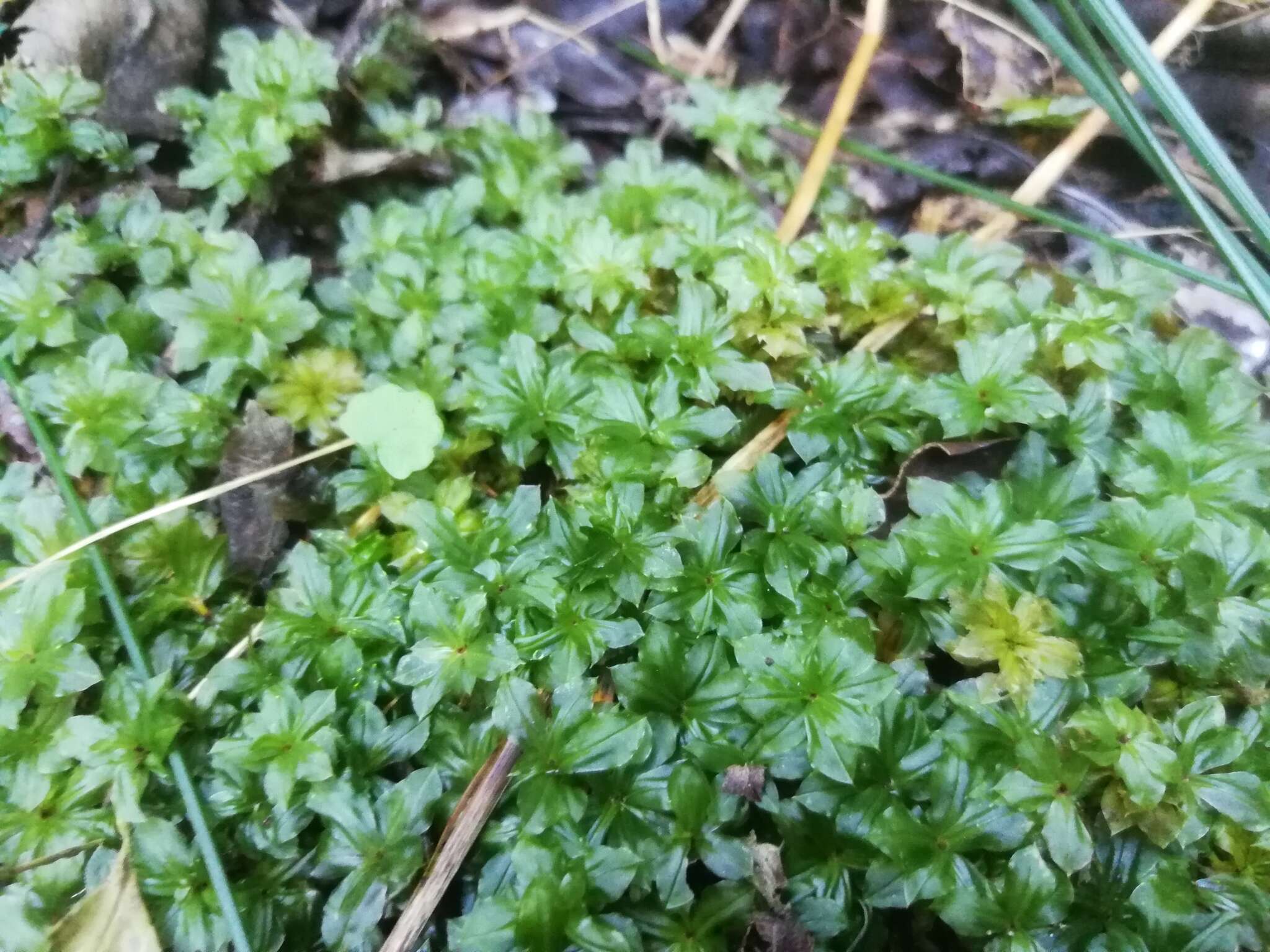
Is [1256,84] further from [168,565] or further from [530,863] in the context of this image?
[168,565]

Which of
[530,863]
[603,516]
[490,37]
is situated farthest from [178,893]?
[490,37]

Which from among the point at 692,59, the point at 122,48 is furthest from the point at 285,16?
the point at 692,59

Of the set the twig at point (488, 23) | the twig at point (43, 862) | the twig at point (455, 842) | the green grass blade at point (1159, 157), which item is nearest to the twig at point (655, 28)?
the twig at point (488, 23)

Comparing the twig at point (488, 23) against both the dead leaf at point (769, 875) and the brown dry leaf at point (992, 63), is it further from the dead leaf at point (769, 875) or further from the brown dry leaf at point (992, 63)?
the dead leaf at point (769, 875)

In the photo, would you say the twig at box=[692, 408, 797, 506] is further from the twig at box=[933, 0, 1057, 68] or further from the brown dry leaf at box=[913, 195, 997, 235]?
the twig at box=[933, 0, 1057, 68]

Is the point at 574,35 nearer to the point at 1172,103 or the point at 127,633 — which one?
the point at 1172,103

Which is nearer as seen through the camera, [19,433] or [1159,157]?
[1159,157]

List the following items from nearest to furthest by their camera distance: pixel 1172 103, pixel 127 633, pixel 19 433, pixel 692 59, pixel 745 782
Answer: pixel 1172 103 < pixel 745 782 < pixel 127 633 < pixel 19 433 < pixel 692 59
